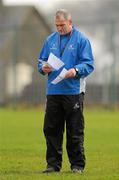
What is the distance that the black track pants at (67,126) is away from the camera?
33.3 ft

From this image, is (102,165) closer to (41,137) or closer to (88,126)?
(41,137)

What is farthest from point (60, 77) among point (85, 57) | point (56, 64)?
point (85, 57)

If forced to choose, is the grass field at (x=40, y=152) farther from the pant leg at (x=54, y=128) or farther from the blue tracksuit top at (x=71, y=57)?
the blue tracksuit top at (x=71, y=57)

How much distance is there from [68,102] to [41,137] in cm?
678

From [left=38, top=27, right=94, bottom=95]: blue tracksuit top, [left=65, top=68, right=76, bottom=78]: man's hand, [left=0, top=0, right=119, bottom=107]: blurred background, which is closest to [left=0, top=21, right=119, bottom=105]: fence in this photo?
[left=0, top=0, right=119, bottom=107]: blurred background

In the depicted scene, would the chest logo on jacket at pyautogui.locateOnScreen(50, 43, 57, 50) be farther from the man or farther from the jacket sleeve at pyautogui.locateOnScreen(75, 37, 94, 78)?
the jacket sleeve at pyautogui.locateOnScreen(75, 37, 94, 78)

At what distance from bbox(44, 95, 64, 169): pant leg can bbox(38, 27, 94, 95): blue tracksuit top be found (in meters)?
0.14

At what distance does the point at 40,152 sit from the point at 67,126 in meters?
3.22

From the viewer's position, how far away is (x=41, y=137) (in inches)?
664

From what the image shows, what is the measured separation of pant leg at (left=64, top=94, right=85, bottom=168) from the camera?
1015cm

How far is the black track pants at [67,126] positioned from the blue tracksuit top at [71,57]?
10cm

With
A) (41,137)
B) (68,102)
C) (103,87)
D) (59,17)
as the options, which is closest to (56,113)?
(68,102)

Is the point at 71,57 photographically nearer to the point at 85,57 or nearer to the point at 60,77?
the point at 85,57

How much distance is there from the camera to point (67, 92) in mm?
10156
